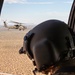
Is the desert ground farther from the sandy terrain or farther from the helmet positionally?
the helmet

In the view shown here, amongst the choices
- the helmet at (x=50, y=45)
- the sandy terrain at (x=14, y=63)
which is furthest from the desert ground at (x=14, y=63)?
the helmet at (x=50, y=45)

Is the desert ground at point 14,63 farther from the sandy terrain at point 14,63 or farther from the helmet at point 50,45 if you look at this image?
the helmet at point 50,45

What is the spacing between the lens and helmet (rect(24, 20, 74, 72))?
1.01 metres

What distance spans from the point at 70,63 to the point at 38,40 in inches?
5.4

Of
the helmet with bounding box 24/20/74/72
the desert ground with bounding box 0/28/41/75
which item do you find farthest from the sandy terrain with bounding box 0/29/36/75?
the helmet with bounding box 24/20/74/72

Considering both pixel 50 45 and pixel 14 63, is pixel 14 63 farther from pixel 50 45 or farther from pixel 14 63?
pixel 50 45

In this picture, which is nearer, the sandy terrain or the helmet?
the helmet

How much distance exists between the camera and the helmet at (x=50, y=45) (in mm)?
1006

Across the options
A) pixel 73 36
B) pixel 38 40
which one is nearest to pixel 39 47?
pixel 38 40

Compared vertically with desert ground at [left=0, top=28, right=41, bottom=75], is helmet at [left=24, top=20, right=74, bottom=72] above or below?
above

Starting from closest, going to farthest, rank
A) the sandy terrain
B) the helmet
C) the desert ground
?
the helmet
the desert ground
the sandy terrain

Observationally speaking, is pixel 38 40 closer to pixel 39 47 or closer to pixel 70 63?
pixel 39 47

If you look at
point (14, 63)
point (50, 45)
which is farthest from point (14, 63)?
point (50, 45)

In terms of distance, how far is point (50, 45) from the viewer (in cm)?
100
